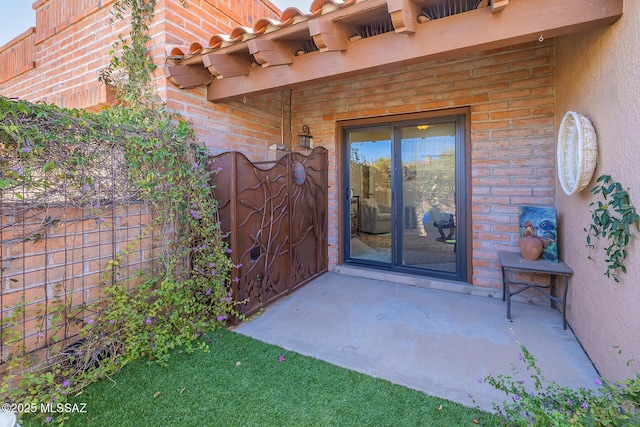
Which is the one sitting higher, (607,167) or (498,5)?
(498,5)

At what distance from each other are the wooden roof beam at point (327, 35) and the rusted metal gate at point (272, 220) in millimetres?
1273

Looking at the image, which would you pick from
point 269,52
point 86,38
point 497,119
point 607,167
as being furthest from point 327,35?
point 86,38

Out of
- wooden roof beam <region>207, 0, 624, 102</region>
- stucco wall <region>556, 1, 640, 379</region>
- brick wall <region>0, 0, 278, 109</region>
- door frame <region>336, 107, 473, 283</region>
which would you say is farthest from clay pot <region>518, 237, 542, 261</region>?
brick wall <region>0, 0, 278, 109</region>

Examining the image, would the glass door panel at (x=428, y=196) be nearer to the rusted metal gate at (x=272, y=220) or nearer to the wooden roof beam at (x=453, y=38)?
the rusted metal gate at (x=272, y=220)

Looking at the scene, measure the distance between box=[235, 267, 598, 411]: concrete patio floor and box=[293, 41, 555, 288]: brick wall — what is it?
714 mm

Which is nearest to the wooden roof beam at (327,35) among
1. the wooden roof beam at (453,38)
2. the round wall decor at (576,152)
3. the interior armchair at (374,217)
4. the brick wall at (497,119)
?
the wooden roof beam at (453,38)

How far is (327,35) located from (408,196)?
2.57 m

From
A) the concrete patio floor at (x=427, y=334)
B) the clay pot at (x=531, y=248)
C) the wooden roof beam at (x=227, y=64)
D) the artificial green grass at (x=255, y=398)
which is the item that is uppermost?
the wooden roof beam at (x=227, y=64)

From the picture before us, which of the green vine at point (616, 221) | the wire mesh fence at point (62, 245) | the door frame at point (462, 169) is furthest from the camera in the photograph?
the door frame at point (462, 169)

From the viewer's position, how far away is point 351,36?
2619 mm

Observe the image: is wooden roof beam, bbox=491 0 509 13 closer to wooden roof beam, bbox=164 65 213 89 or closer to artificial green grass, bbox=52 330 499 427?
artificial green grass, bbox=52 330 499 427

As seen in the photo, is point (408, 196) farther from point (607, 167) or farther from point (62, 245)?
point (62, 245)

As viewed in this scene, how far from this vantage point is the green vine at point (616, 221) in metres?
1.65

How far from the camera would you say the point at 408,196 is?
4277 mm
